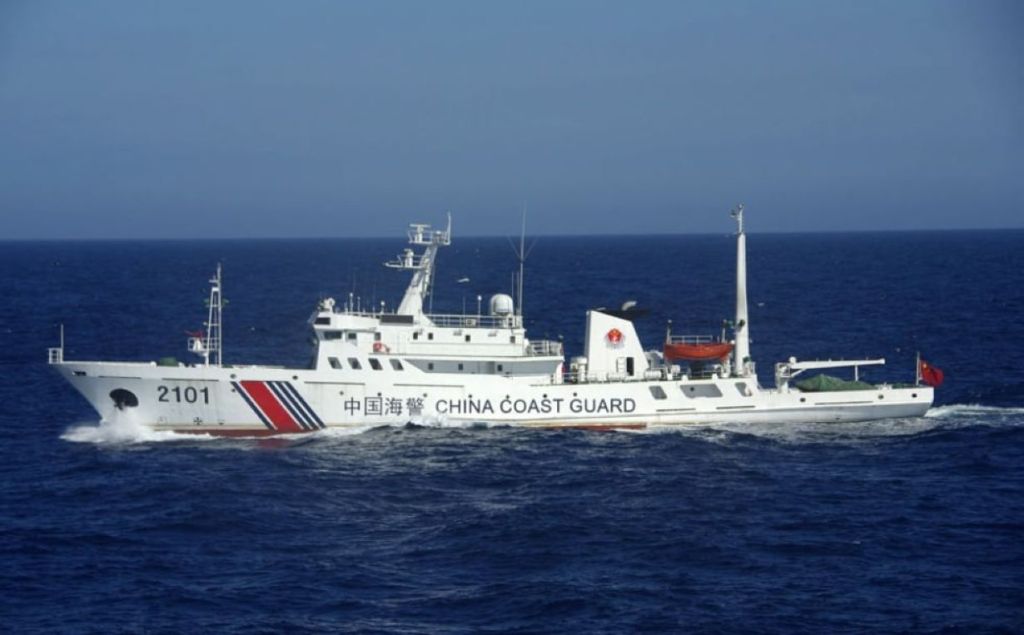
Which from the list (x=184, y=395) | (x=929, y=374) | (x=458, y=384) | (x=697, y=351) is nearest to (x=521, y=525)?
(x=458, y=384)

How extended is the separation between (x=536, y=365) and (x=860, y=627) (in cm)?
2367

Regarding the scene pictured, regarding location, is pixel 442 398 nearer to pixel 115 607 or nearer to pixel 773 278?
pixel 115 607

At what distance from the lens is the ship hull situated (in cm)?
5016

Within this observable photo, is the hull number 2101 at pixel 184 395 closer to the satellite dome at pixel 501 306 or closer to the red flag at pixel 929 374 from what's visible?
the satellite dome at pixel 501 306

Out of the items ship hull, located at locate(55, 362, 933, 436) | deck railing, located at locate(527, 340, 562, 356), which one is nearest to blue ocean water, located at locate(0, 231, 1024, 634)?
ship hull, located at locate(55, 362, 933, 436)

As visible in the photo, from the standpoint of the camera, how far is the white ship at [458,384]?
50250 mm

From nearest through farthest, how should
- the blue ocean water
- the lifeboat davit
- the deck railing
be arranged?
the blue ocean water → the deck railing → the lifeboat davit

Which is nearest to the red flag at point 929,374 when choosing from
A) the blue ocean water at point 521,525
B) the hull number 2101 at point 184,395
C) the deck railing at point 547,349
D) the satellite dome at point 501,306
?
the blue ocean water at point 521,525

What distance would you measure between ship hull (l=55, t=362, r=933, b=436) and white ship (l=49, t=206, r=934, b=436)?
0.04m

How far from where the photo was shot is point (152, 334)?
3334 inches

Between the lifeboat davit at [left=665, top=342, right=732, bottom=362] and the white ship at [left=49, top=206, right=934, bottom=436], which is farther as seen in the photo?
the lifeboat davit at [left=665, top=342, right=732, bottom=362]

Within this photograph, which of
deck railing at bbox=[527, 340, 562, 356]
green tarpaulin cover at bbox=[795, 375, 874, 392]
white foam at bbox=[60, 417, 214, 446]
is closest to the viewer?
white foam at bbox=[60, 417, 214, 446]

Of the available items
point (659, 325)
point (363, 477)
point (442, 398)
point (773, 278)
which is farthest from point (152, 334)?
point (773, 278)

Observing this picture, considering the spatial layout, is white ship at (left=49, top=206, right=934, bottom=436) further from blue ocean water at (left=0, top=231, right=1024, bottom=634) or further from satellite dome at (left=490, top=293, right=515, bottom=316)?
blue ocean water at (left=0, top=231, right=1024, bottom=634)
